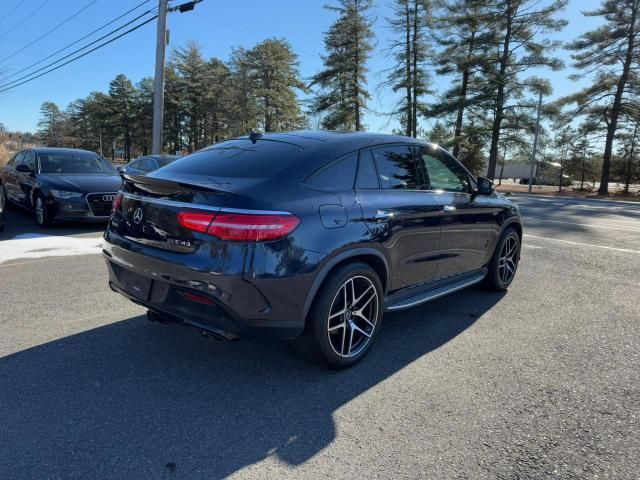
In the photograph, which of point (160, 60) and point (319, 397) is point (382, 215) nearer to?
point (319, 397)

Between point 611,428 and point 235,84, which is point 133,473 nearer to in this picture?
point 611,428

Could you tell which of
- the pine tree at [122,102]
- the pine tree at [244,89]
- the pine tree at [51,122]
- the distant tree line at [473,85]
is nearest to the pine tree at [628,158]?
the distant tree line at [473,85]

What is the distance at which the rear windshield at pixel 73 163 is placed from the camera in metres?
8.77

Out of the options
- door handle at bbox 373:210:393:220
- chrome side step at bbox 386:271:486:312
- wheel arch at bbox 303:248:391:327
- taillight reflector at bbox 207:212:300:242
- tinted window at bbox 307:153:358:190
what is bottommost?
chrome side step at bbox 386:271:486:312

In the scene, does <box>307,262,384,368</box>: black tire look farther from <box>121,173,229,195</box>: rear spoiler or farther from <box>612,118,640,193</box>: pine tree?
<box>612,118,640,193</box>: pine tree

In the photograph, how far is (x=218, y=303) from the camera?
2621 mm

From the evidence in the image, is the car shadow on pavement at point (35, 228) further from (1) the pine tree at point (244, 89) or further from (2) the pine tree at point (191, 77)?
(2) the pine tree at point (191, 77)

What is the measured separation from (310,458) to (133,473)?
2.80ft

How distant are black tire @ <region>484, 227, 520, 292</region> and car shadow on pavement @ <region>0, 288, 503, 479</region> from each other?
4.82 feet

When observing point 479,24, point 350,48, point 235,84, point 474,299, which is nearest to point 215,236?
point 474,299

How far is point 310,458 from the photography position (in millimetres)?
2287

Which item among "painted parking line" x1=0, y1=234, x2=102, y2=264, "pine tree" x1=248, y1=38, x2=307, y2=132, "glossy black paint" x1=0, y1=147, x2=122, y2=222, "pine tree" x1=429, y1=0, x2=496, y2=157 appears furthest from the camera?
"pine tree" x1=248, y1=38, x2=307, y2=132

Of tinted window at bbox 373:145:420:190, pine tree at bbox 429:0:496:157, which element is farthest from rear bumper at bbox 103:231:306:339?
pine tree at bbox 429:0:496:157

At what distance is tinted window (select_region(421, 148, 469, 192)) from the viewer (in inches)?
159
